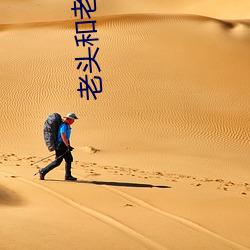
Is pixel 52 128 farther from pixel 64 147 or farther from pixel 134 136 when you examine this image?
pixel 134 136

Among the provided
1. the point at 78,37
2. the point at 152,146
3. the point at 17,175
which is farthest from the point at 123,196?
the point at 78,37

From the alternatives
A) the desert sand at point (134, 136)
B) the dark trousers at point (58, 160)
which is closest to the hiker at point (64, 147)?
the dark trousers at point (58, 160)

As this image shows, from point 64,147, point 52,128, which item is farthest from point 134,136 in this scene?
point 52,128

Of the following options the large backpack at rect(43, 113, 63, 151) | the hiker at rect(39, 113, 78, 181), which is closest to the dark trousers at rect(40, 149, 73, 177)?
the hiker at rect(39, 113, 78, 181)

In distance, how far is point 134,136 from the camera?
52.3 ft

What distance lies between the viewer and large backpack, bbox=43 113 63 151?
884cm

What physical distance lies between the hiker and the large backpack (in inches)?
2.8

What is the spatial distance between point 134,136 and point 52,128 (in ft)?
23.7

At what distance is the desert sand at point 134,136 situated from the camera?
6.18 metres

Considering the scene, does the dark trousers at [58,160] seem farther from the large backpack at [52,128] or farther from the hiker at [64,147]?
the large backpack at [52,128]

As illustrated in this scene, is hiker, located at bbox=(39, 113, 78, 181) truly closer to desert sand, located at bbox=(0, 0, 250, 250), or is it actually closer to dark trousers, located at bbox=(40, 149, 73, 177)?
dark trousers, located at bbox=(40, 149, 73, 177)

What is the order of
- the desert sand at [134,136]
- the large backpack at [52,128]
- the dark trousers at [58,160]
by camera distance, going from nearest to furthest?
the desert sand at [134,136] → the large backpack at [52,128] → the dark trousers at [58,160]

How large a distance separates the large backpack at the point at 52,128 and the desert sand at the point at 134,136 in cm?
65

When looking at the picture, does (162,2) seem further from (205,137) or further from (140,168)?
(140,168)
